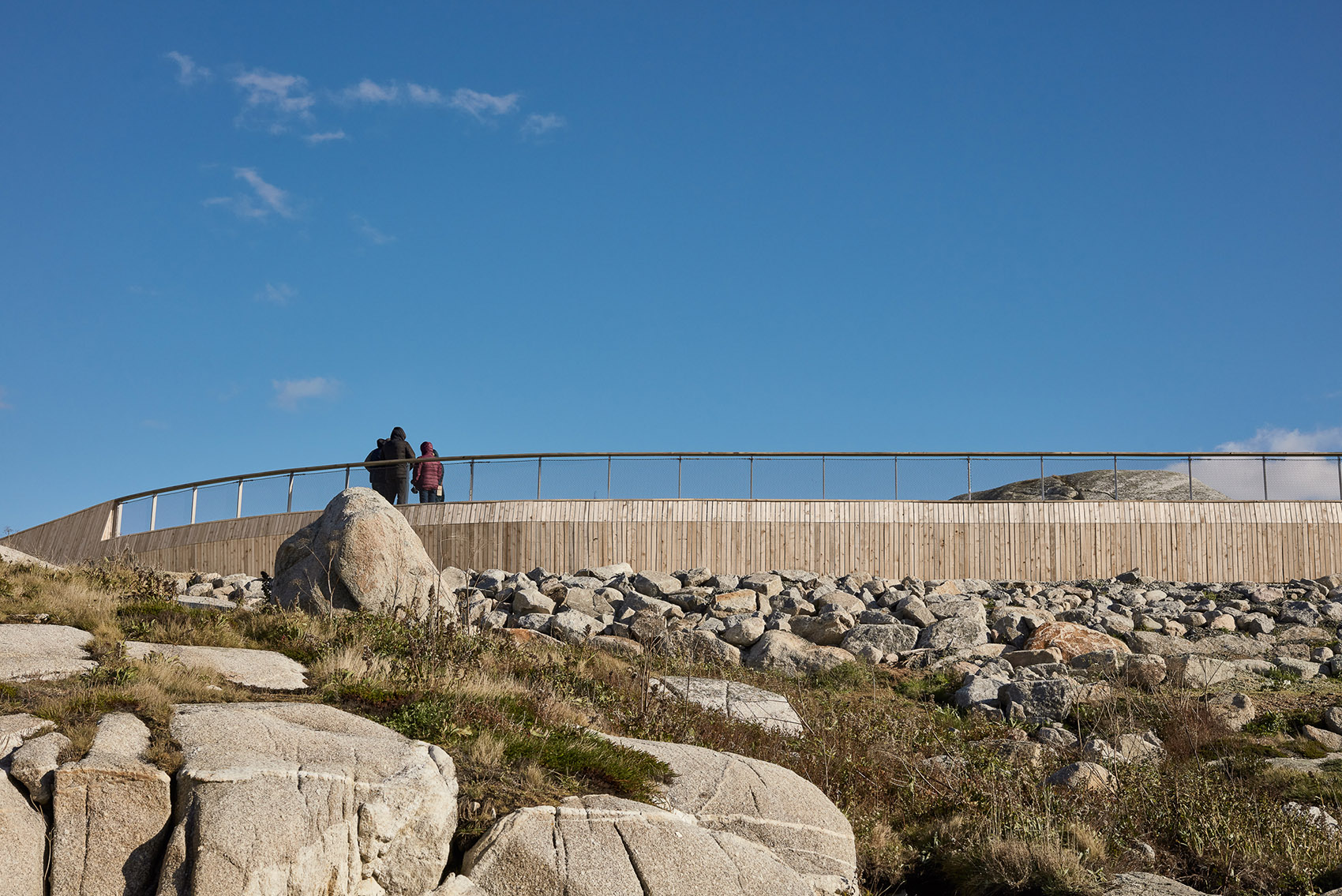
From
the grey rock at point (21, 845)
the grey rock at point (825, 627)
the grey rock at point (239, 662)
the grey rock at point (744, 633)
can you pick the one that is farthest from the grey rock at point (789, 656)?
the grey rock at point (21, 845)

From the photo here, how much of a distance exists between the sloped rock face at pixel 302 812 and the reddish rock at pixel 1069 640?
40.1 feet

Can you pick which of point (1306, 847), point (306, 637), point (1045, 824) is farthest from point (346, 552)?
point (1306, 847)

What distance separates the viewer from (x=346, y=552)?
12945 mm

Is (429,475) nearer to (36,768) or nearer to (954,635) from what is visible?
(954,635)

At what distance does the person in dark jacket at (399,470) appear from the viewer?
23375 millimetres

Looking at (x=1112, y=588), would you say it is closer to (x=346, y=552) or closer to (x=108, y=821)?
(x=346, y=552)

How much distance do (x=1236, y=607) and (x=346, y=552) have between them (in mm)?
16327

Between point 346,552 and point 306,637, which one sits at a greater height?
point 346,552

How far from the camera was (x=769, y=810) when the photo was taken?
265 inches

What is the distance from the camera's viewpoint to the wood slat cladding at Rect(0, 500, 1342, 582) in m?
21.7

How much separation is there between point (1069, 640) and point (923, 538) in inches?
238

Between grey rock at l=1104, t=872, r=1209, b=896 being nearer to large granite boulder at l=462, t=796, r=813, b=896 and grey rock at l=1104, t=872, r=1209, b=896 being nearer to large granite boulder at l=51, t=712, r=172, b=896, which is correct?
large granite boulder at l=462, t=796, r=813, b=896

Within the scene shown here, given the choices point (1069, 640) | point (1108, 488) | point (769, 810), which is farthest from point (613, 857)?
point (1108, 488)

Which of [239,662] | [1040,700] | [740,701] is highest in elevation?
[239,662]
